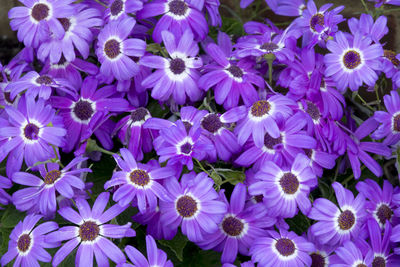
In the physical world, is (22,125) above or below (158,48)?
below

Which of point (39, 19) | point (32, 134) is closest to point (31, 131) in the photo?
point (32, 134)

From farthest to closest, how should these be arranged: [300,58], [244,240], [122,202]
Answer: [300,58], [244,240], [122,202]

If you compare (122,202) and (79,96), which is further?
(79,96)

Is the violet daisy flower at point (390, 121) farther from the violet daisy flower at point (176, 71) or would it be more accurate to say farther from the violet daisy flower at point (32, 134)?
the violet daisy flower at point (32, 134)

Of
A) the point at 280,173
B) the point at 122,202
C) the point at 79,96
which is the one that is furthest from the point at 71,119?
the point at 280,173

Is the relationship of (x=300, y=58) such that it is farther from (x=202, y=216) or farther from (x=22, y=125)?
(x=22, y=125)

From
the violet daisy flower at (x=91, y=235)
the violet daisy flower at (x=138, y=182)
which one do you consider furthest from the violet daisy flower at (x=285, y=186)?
the violet daisy flower at (x=91, y=235)
